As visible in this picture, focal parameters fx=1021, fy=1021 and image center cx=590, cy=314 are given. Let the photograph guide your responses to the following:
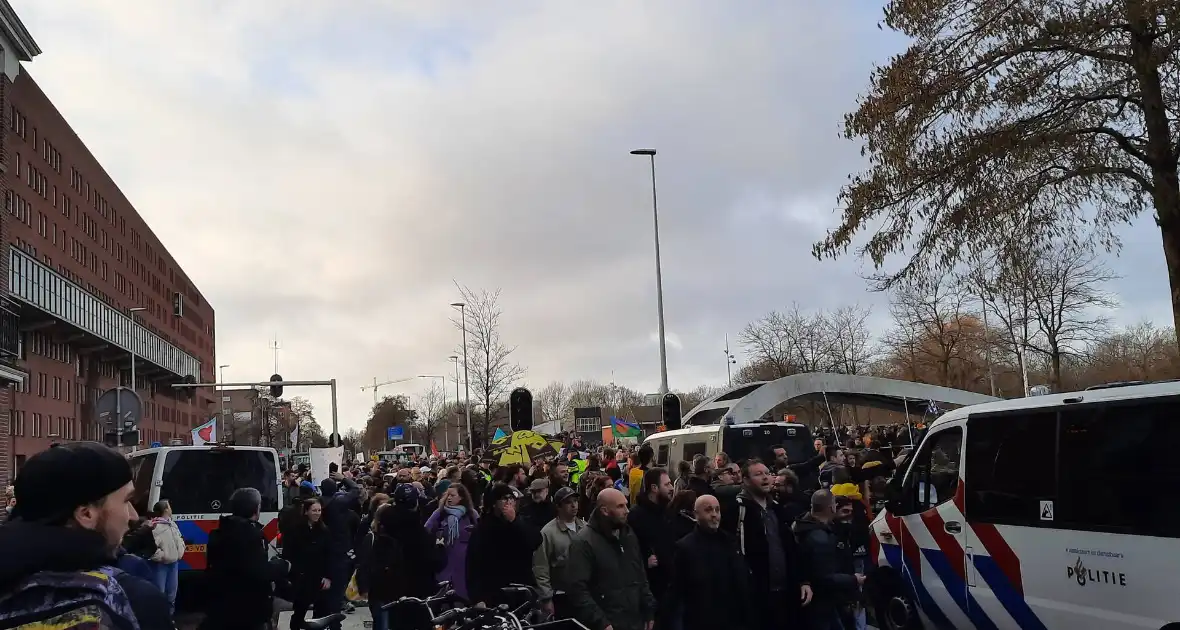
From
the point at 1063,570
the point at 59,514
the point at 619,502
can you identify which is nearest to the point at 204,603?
the point at 619,502

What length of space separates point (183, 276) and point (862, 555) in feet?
342

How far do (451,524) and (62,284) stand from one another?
53718mm

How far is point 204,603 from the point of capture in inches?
297

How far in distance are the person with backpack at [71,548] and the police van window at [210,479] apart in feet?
41.1

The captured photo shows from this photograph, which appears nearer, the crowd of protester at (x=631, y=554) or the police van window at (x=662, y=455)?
the crowd of protester at (x=631, y=554)

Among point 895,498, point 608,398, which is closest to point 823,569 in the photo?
point 895,498

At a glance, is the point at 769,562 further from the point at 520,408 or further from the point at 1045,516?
the point at 520,408

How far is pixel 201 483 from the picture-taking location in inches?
571

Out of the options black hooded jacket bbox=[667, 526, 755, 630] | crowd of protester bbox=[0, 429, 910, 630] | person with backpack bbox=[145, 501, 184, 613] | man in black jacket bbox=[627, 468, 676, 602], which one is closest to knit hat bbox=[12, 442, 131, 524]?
crowd of protester bbox=[0, 429, 910, 630]

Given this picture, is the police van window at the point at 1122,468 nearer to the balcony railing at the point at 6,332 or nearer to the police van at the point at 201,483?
the police van at the point at 201,483

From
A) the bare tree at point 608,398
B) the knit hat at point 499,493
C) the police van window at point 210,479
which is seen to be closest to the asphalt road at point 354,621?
the police van window at point 210,479

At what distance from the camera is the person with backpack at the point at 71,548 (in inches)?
87.0

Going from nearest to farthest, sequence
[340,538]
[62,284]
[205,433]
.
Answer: [340,538] < [205,433] < [62,284]

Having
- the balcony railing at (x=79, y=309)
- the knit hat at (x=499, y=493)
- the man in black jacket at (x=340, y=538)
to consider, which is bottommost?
the man in black jacket at (x=340, y=538)
